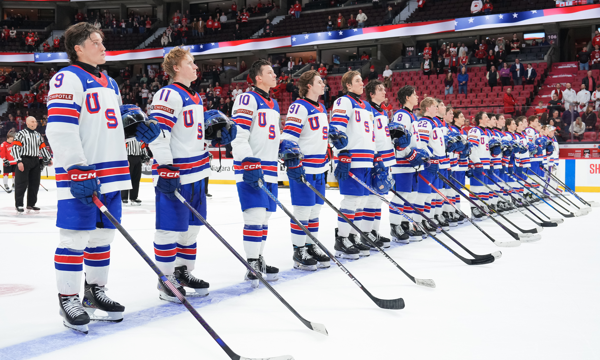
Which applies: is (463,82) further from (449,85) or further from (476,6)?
(476,6)

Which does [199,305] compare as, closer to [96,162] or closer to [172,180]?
[172,180]

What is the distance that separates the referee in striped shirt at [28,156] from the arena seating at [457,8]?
14.3 metres

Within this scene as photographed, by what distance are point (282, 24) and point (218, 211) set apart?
627 inches

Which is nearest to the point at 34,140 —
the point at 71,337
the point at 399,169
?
the point at 399,169

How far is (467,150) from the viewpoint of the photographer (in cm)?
653

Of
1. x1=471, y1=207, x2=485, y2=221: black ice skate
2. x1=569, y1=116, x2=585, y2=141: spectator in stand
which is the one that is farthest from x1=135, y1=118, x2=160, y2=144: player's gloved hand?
x1=569, y1=116, x2=585, y2=141: spectator in stand

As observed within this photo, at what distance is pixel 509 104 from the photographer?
11.5 m

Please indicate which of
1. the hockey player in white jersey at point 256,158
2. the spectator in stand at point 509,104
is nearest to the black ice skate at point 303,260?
the hockey player in white jersey at point 256,158

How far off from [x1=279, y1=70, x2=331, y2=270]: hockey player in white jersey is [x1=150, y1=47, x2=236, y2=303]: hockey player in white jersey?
0.86 meters

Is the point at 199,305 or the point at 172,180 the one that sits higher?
the point at 172,180

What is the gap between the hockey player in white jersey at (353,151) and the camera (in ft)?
13.7

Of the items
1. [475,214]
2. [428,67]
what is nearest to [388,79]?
[428,67]

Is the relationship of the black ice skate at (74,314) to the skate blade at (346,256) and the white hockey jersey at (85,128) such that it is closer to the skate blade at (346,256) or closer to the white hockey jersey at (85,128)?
the white hockey jersey at (85,128)

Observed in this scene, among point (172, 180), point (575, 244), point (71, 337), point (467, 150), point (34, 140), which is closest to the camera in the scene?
point (71, 337)
